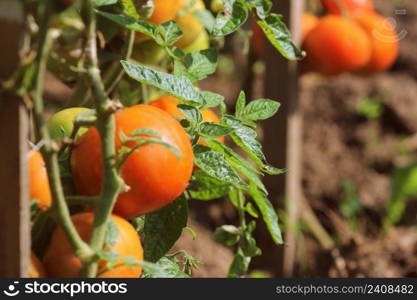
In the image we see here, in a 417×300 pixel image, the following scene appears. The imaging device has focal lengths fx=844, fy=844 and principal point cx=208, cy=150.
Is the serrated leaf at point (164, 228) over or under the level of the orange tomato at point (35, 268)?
under

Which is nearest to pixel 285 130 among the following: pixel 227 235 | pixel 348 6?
pixel 348 6

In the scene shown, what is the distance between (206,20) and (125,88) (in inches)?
6.6

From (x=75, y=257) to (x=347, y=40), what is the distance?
4.42ft

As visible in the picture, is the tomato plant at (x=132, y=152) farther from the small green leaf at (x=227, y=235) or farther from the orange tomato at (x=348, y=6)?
the orange tomato at (x=348, y=6)

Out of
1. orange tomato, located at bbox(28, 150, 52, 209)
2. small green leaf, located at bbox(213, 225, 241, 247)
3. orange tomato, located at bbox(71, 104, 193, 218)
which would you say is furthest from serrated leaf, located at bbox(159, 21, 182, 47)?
small green leaf, located at bbox(213, 225, 241, 247)

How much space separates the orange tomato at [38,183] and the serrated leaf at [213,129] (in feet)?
0.64

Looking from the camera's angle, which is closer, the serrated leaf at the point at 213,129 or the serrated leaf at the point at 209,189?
the serrated leaf at the point at 213,129

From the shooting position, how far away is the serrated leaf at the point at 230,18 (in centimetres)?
103

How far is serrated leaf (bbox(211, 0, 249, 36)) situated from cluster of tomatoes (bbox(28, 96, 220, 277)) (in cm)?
13

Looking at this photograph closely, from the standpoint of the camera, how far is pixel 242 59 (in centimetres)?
329

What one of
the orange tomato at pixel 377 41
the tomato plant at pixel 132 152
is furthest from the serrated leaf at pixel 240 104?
the orange tomato at pixel 377 41

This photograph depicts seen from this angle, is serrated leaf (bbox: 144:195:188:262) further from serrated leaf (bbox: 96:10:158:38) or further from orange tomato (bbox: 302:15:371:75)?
orange tomato (bbox: 302:15:371:75)

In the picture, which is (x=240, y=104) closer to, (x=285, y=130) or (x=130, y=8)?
(x=130, y=8)

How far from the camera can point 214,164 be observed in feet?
3.32
